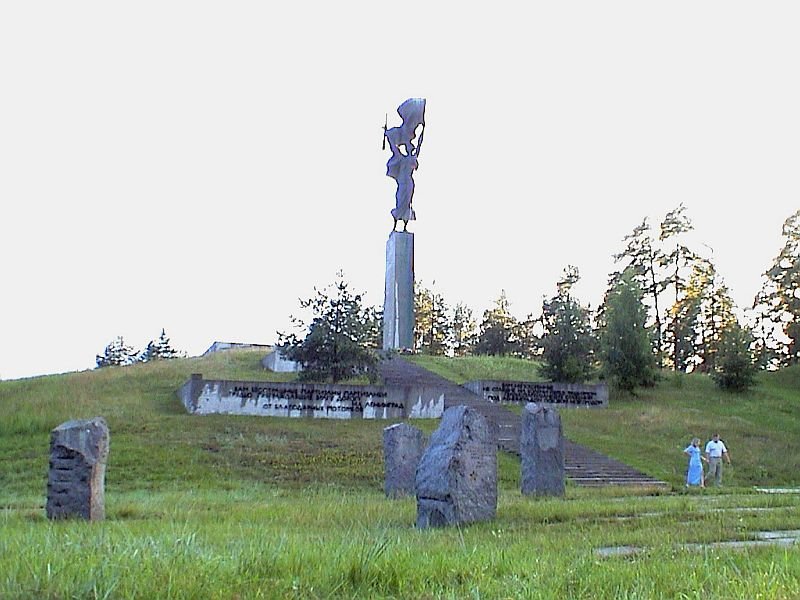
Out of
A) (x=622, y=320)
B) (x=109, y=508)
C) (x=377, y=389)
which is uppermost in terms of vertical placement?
(x=622, y=320)

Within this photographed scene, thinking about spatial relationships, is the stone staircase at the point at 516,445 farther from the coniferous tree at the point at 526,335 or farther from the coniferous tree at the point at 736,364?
the coniferous tree at the point at 526,335

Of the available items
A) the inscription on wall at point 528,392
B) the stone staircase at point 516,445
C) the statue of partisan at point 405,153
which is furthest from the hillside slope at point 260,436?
the statue of partisan at point 405,153

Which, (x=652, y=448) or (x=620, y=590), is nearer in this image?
(x=620, y=590)

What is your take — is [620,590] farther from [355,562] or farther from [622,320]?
[622,320]

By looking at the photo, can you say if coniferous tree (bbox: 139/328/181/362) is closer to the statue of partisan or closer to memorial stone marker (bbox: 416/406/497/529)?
the statue of partisan

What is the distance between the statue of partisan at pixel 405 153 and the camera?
4781 cm

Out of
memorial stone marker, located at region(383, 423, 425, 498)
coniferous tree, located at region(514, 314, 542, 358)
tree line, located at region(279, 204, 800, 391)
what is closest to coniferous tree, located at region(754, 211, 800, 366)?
tree line, located at region(279, 204, 800, 391)

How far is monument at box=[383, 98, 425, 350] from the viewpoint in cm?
4616

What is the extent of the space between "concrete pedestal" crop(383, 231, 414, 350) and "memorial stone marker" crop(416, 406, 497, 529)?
35.0m

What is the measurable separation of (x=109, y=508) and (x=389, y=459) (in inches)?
237

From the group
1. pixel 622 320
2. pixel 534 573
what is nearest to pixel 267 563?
pixel 534 573

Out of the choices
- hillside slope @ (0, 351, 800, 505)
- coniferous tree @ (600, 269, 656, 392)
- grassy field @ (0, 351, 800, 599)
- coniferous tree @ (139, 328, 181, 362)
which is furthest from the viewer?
coniferous tree @ (139, 328, 181, 362)

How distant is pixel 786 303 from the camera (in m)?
53.0

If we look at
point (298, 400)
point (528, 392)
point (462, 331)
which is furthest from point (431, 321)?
point (298, 400)
